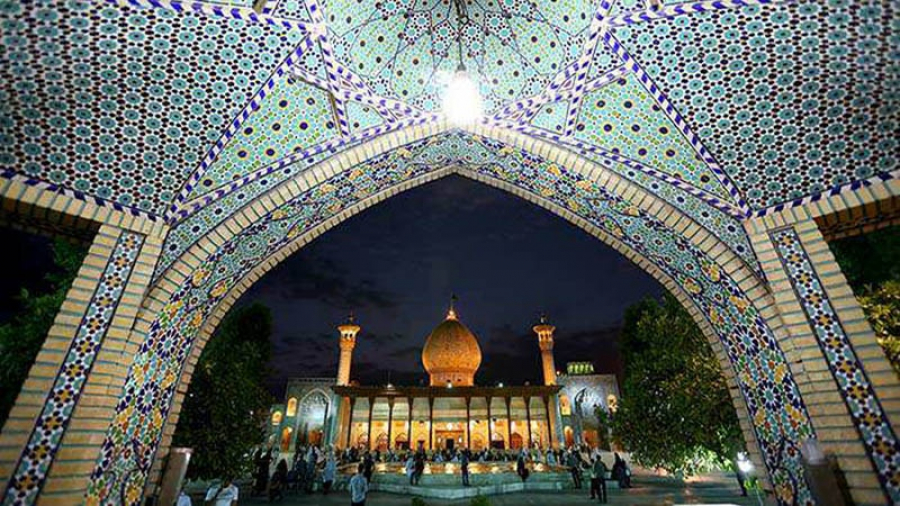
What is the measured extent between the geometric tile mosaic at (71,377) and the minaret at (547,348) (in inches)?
1045

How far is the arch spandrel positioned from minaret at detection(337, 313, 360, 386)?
2315cm

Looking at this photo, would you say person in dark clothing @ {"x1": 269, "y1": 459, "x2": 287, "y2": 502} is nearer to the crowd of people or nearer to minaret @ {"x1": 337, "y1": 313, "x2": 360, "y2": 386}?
the crowd of people

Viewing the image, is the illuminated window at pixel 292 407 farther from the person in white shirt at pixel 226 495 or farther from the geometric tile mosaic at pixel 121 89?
the geometric tile mosaic at pixel 121 89

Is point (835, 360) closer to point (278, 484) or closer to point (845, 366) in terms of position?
point (845, 366)

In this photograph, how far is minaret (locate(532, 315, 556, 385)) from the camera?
27609mm

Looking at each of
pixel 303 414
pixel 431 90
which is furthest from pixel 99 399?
pixel 303 414

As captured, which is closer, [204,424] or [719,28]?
[719,28]

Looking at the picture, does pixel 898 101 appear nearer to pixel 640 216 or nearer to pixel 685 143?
pixel 685 143

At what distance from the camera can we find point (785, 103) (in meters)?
3.57

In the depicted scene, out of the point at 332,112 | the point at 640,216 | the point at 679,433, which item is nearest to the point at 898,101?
the point at 640,216

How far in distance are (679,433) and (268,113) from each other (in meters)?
9.60

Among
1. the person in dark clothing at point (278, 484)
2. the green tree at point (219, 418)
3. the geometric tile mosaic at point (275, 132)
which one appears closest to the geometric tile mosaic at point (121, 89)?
the geometric tile mosaic at point (275, 132)

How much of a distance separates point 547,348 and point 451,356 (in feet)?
24.3

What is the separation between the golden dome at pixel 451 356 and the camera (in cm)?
2547
